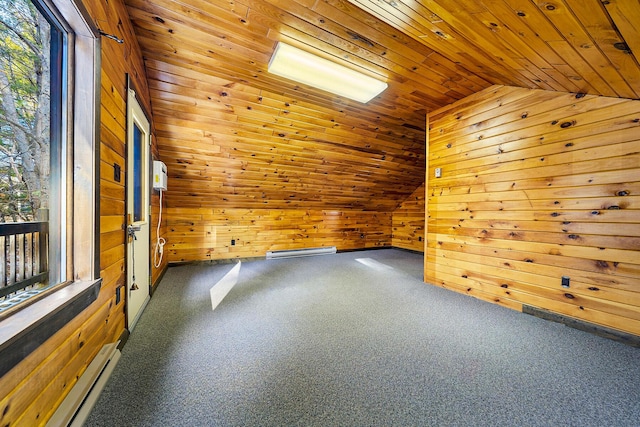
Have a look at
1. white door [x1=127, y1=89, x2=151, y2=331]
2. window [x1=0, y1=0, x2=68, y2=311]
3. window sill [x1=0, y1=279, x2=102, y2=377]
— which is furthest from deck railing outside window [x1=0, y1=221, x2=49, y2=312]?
white door [x1=127, y1=89, x2=151, y2=331]

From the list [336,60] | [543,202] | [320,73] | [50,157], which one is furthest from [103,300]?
[543,202]

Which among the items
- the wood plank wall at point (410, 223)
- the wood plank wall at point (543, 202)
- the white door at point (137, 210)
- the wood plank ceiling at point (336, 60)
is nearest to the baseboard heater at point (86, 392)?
the white door at point (137, 210)

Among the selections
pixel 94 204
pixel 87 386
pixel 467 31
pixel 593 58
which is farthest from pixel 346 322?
pixel 593 58

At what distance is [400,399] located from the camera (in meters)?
1.20

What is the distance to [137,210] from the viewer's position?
2.26m

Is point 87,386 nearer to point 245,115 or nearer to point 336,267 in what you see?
point 245,115

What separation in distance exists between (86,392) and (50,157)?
1.12 m

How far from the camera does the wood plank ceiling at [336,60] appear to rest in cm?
133

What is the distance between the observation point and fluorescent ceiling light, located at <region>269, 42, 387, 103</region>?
1922mm

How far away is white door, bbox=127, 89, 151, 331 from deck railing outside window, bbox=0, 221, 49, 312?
595mm

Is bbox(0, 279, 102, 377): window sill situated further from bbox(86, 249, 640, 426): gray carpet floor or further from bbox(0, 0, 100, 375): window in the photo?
bbox(86, 249, 640, 426): gray carpet floor

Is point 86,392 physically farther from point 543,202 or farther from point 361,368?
point 543,202

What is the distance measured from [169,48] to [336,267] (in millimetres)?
3516

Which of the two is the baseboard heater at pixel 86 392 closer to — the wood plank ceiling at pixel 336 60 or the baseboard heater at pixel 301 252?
the wood plank ceiling at pixel 336 60
